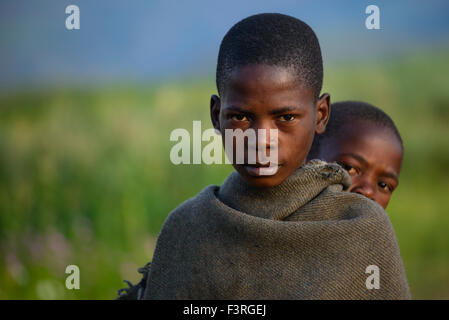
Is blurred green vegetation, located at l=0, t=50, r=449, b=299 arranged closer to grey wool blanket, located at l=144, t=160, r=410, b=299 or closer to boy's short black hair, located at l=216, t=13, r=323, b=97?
grey wool blanket, located at l=144, t=160, r=410, b=299

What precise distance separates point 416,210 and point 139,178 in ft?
8.10

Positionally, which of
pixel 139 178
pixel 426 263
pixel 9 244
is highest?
pixel 139 178

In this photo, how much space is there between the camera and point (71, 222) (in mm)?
5152

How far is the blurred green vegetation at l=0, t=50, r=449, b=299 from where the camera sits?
5.04 meters

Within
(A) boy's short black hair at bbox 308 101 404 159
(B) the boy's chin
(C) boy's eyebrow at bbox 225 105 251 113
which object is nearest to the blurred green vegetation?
(A) boy's short black hair at bbox 308 101 404 159

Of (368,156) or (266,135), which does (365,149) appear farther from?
(266,135)

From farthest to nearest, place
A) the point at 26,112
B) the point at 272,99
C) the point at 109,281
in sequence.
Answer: the point at 26,112
the point at 109,281
the point at 272,99

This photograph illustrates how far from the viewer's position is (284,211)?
97.0 inches

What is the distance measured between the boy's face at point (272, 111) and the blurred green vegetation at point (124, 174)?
2.85m

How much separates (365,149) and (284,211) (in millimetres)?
850

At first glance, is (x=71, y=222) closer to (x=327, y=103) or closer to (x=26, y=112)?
(x=26, y=112)

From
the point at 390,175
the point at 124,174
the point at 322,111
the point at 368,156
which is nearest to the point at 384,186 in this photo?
the point at 390,175

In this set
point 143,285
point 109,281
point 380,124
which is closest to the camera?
point 143,285
